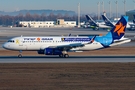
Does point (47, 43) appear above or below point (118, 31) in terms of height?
below

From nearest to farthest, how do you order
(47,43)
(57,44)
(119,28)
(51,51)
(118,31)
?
(51,51)
(47,43)
(57,44)
(118,31)
(119,28)

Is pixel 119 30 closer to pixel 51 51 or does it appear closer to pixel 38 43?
pixel 51 51

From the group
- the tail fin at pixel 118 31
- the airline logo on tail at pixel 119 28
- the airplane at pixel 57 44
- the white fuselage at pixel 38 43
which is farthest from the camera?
the airline logo on tail at pixel 119 28

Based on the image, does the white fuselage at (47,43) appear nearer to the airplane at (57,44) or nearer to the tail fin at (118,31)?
the airplane at (57,44)

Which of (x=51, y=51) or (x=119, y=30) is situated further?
(x=119, y=30)

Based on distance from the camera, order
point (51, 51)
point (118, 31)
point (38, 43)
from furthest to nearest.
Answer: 1. point (118, 31)
2. point (38, 43)
3. point (51, 51)

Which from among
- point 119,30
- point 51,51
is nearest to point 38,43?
point 51,51

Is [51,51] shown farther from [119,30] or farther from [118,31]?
[119,30]

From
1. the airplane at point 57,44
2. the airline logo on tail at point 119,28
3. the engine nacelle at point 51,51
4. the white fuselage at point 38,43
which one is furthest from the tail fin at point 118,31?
the engine nacelle at point 51,51

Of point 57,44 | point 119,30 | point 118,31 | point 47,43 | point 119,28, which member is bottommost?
point 57,44

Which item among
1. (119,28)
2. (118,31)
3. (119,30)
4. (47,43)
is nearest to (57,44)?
(47,43)

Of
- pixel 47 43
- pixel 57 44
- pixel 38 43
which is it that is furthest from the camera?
pixel 57 44
